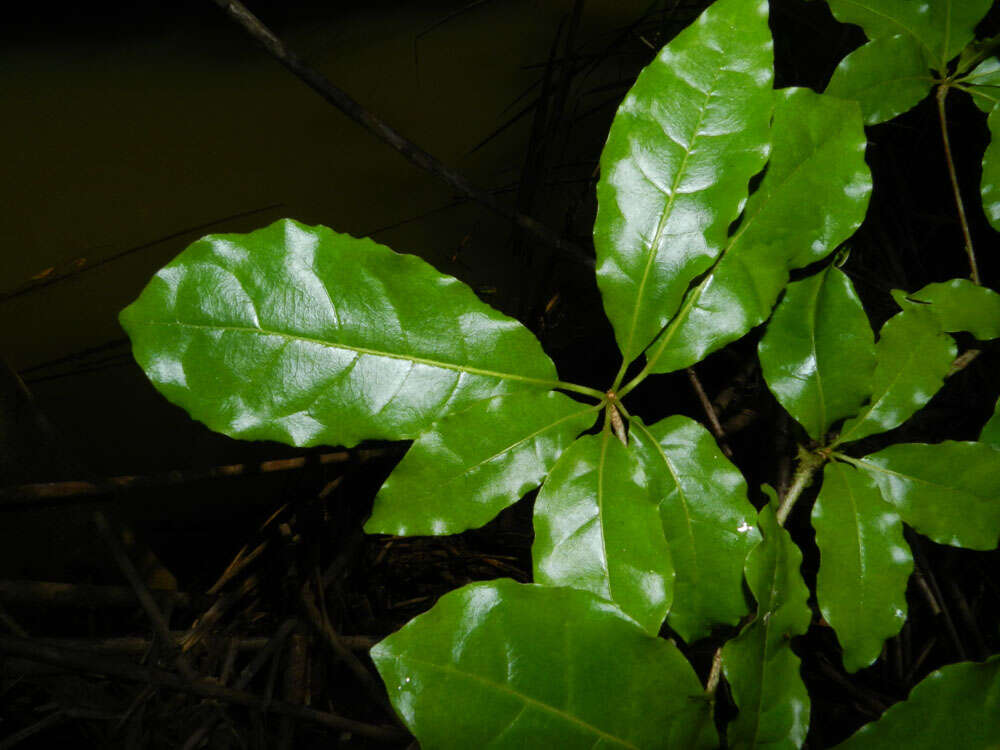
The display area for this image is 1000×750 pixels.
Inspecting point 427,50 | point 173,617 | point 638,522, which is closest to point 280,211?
point 427,50

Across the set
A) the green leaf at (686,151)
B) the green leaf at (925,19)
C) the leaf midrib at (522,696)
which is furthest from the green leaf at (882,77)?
the leaf midrib at (522,696)

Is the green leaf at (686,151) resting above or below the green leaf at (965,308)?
above

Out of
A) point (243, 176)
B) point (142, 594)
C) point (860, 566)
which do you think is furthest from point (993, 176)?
point (243, 176)

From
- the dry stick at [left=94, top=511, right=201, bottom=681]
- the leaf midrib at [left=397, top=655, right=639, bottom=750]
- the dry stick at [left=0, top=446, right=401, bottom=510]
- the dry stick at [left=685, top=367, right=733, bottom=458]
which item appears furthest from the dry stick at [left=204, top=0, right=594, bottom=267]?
the dry stick at [left=94, top=511, right=201, bottom=681]

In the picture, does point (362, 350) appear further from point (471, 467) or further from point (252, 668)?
point (252, 668)

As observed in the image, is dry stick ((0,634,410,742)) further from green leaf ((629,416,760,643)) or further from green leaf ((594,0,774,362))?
green leaf ((594,0,774,362))

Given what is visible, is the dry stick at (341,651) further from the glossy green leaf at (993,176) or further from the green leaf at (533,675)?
the glossy green leaf at (993,176)
